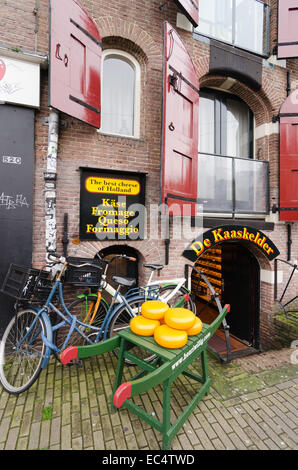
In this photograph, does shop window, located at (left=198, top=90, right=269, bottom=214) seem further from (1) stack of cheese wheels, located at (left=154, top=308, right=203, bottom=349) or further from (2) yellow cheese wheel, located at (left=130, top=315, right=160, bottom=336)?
(2) yellow cheese wheel, located at (left=130, top=315, right=160, bottom=336)


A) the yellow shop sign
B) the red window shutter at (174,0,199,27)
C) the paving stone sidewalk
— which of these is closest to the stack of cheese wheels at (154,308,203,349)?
the paving stone sidewalk

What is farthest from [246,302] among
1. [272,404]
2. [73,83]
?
[73,83]

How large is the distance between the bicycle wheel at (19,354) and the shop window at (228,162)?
4086 millimetres

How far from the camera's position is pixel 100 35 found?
4391 millimetres

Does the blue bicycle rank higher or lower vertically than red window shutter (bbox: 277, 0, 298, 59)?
lower

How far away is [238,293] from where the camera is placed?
707cm

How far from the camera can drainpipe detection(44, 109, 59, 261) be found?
3988 millimetres

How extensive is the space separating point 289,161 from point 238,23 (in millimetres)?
3634

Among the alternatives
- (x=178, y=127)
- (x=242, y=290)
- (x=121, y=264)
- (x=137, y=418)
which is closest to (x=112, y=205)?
(x=121, y=264)

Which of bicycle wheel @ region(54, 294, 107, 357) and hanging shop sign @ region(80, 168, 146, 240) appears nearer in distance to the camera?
bicycle wheel @ region(54, 294, 107, 357)

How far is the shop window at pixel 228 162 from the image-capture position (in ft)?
17.8

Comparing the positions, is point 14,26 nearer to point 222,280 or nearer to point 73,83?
point 73,83

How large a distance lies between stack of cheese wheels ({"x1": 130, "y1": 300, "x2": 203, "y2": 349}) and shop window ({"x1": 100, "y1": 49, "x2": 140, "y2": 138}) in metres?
3.65

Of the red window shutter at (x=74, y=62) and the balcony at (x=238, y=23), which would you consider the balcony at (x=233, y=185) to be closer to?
the red window shutter at (x=74, y=62)
